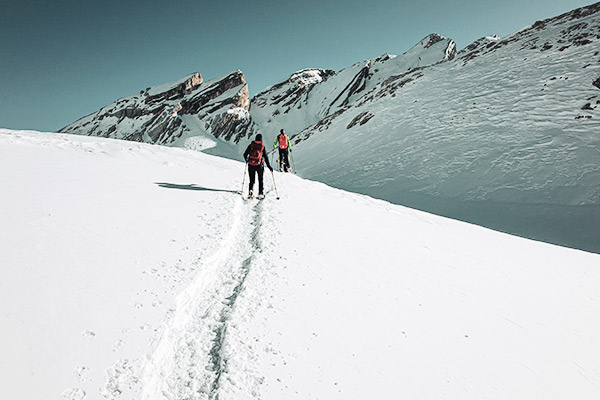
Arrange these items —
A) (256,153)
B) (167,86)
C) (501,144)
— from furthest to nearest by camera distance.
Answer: (167,86) → (501,144) → (256,153)

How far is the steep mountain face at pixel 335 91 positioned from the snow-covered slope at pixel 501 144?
3615cm

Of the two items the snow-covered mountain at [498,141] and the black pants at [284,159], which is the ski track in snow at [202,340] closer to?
the snow-covered mountain at [498,141]

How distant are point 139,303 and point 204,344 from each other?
2.97 ft

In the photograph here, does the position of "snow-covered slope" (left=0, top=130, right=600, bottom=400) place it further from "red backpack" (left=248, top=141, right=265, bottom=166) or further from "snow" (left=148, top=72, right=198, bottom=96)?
"snow" (left=148, top=72, right=198, bottom=96)

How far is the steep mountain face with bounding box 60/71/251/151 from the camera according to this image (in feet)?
259

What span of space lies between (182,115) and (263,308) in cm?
9361

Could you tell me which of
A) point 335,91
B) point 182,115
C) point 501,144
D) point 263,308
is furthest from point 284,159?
point 182,115

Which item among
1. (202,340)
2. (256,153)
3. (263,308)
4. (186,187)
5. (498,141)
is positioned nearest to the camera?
(202,340)

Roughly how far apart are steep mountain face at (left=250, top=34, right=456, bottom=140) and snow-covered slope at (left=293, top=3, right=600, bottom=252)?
36.1 m

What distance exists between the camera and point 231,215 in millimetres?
6734

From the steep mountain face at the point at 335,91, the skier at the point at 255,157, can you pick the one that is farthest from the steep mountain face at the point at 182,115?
the skier at the point at 255,157

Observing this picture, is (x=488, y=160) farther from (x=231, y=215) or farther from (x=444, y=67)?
(x=444, y=67)

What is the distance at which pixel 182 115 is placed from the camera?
282 ft

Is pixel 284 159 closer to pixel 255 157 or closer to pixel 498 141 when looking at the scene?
pixel 255 157
